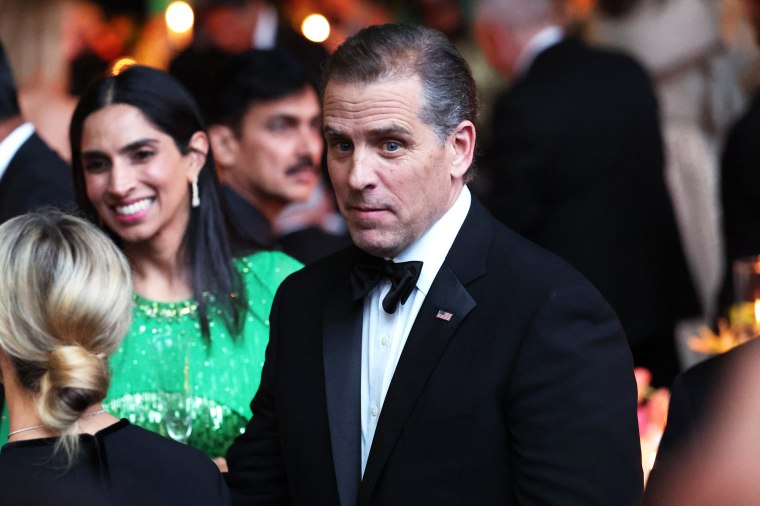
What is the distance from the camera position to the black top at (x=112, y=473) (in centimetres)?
217

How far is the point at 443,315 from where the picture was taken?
245 centimetres

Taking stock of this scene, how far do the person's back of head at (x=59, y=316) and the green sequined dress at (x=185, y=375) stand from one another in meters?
0.99

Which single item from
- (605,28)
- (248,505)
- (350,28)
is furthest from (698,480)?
(350,28)

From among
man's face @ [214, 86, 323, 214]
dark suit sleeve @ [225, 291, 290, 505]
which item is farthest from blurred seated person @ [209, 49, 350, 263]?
dark suit sleeve @ [225, 291, 290, 505]

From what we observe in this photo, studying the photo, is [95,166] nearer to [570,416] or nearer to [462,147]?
[462,147]

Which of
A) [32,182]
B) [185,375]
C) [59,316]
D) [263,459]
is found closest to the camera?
[59,316]

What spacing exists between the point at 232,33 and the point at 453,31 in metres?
1.77

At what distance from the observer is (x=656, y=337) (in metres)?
5.25

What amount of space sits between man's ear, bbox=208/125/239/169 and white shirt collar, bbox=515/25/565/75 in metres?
1.40

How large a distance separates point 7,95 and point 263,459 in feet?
6.26

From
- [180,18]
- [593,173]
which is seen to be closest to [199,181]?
[593,173]

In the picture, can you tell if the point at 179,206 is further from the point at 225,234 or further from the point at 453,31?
the point at 453,31

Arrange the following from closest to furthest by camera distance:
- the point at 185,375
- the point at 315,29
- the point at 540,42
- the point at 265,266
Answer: the point at 185,375 < the point at 265,266 < the point at 540,42 < the point at 315,29

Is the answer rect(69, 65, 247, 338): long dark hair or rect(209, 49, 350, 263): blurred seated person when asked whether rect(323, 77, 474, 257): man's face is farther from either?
rect(209, 49, 350, 263): blurred seated person
